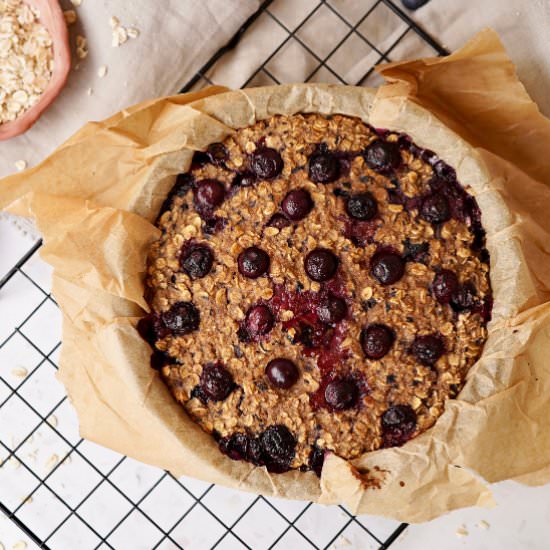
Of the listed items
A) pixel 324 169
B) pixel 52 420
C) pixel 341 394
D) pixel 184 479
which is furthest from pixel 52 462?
pixel 324 169

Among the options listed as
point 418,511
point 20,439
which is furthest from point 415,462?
point 20,439

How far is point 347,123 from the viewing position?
71.6 inches

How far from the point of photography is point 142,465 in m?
2.34

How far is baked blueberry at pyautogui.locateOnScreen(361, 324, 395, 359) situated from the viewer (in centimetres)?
177

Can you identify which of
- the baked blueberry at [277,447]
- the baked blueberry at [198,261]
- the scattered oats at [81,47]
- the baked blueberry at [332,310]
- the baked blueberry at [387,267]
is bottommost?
the baked blueberry at [277,447]

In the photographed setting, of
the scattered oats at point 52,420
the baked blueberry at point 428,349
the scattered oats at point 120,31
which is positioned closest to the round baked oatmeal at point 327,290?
the baked blueberry at point 428,349

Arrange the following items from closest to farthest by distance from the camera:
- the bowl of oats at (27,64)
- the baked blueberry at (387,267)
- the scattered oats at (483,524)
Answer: the baked blueberry at (387,267) < the bowl of oats at (27,64) < the scattered oats at (483,524)

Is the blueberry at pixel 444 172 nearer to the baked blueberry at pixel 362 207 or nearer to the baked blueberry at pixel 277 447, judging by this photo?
the baked blueberry at pixel 362 207

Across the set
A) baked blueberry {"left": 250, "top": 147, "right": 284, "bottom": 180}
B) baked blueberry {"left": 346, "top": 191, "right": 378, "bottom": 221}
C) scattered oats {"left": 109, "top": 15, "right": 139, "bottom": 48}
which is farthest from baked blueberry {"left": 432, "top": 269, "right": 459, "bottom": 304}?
scattered oats {"left": 109, "top": 15, "right": 139, "bottom": 48}

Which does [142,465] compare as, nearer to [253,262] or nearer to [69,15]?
[253,262]

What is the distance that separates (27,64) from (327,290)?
109 cm

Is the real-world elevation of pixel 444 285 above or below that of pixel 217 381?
above

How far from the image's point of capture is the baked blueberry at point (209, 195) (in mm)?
1827

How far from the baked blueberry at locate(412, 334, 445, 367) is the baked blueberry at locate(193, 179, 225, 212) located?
0.57 m
